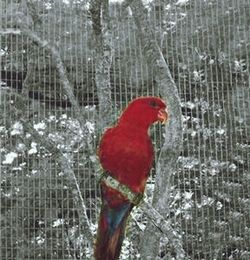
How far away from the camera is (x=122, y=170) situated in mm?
1328

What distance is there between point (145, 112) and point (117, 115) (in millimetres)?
748

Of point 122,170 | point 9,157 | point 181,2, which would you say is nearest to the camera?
point 122,170

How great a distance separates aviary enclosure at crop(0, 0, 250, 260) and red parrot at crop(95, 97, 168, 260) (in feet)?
2.30

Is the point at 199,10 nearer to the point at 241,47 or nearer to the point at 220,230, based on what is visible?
the point at 241,47

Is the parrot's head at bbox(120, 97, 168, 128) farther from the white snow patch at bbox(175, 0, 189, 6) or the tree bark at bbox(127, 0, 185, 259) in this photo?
the white snow patch at bbox(175, 0, 189, 6)

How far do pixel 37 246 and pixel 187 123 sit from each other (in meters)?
0.69

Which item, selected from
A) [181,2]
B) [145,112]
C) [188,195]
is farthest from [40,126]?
[145,112]

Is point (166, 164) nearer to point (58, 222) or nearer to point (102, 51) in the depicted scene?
point (102, 51)

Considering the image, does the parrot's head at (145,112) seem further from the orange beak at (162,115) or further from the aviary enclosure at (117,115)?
the aviary enclosure at (117,115)

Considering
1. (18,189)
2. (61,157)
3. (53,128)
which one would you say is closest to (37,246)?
(18,189)

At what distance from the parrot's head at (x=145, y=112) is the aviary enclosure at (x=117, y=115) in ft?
2.24

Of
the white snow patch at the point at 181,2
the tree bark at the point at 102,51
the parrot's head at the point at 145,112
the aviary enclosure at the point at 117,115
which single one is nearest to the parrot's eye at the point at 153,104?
the parrot's head at the point at 145,112

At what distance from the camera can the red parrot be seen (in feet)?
4.26

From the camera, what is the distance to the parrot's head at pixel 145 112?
136cm
